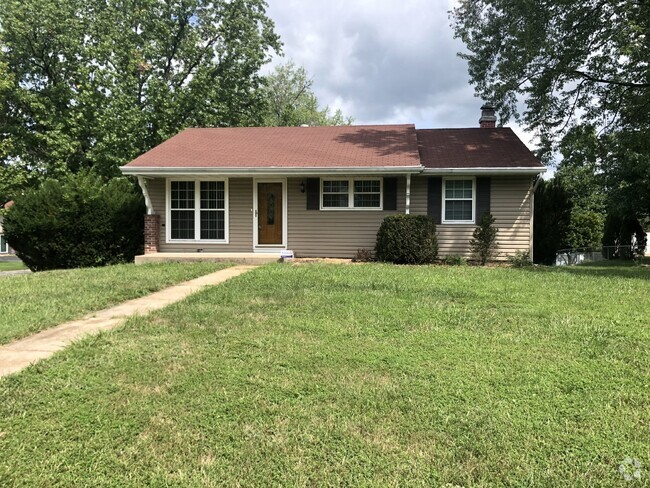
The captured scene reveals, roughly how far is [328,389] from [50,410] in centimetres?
187

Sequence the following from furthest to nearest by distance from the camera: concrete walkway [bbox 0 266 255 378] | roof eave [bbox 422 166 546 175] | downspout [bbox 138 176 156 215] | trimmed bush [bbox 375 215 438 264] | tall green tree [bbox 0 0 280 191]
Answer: tall green tree [bbox 0 0 280 191] → downspout [bbox 138 176 156 215] → roof eave [bbox 422 166 546 175] → trimmed bush [bbox 375 215 438 264] → concrete walkway [bbox 0 266 255 378]

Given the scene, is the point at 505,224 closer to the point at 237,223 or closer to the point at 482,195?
the point at 482,195

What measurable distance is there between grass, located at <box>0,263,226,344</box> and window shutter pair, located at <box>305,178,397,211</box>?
146 inches

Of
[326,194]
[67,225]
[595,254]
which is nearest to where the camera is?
[67,225]

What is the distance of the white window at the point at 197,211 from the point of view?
42.1 ft

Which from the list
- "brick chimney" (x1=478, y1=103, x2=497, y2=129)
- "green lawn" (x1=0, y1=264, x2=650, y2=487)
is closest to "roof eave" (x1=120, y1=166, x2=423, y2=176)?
"brick chimney" (x1=478, y1=103, x2=497, y2=129)

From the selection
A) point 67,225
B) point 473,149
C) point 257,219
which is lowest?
point 67,225

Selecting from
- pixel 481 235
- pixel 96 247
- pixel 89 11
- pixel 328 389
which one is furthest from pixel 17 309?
pixel 89 11

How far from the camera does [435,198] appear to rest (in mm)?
12242

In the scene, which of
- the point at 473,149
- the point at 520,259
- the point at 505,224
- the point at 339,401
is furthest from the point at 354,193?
the point at 339,401

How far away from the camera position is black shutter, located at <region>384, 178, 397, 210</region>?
12.2 meters

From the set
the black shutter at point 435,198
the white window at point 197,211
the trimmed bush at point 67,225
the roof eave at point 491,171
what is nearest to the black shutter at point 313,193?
the white window at point 197,211

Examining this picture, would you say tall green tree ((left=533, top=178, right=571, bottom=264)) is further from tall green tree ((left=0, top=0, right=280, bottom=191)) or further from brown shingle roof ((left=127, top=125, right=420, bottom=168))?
tall green tree ((left=0, top=0, right=280, bottom=191))

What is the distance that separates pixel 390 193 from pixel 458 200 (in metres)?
1.89
